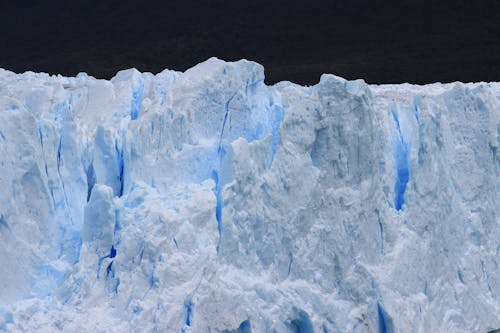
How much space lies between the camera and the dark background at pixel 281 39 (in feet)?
61.6

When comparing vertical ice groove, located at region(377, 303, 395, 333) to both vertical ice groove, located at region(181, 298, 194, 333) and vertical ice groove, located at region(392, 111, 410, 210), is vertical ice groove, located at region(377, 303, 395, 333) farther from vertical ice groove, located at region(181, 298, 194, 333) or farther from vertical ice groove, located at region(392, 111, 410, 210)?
vertical ice groove, located at region(181, 298, 194, 333)

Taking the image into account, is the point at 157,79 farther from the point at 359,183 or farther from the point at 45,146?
the point at 359,183

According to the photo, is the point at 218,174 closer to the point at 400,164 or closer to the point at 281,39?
the point at 400,164

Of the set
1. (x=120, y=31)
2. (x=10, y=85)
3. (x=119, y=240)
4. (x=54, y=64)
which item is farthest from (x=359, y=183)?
(x=120, y=31)

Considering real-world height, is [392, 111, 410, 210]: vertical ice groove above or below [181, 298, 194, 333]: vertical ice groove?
above

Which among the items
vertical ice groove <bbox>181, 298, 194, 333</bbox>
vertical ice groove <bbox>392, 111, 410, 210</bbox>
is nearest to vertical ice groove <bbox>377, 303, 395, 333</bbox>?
vertical ice groove <bbox>392, 111, 410, 210</bbox>

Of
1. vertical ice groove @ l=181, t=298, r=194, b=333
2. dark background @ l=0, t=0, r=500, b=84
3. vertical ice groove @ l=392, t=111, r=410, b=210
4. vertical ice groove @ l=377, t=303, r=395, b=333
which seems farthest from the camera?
dark background @ l=0, t=0, r=500, b=84

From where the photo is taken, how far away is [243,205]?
8.60m

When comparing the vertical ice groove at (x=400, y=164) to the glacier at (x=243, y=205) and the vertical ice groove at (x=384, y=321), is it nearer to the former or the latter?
the glacier at (x=243, y=205)

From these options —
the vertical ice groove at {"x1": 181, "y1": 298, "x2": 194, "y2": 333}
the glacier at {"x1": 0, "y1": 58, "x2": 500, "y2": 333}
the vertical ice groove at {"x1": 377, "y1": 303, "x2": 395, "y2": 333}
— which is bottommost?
the vertical ice groove at {"x1": 377, "y1": 303, "x2": 395, "y2": 333}

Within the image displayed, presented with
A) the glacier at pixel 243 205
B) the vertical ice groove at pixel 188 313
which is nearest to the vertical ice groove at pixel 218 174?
the glacier at pixel 243 205

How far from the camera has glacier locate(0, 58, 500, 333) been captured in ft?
26.7

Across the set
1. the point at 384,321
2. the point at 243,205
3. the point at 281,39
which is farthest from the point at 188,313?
the point at 281,39

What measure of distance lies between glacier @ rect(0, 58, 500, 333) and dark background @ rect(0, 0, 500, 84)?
8609mm
